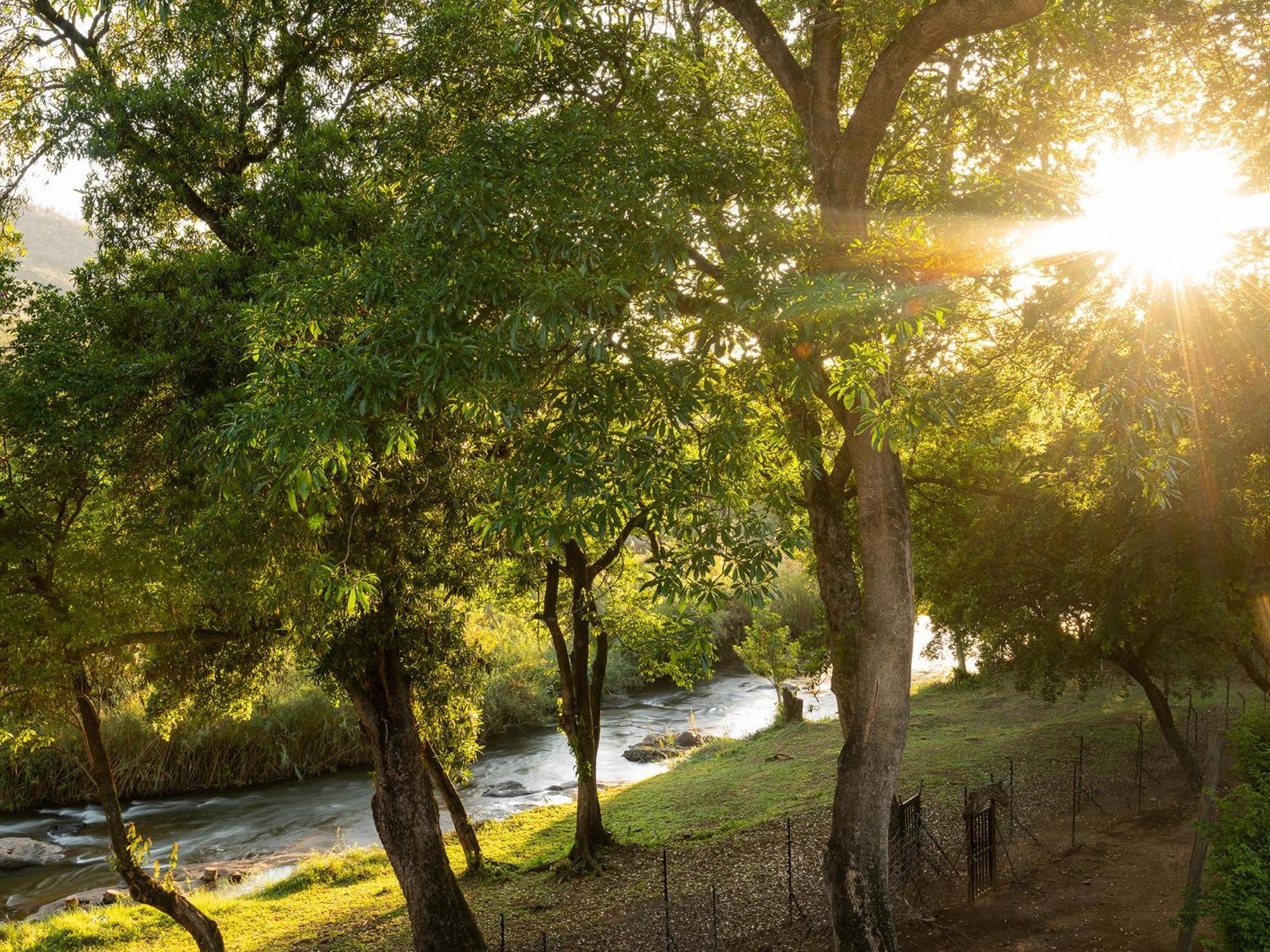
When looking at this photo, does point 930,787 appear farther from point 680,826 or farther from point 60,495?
point 60,495

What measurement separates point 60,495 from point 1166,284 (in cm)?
Result: 1327

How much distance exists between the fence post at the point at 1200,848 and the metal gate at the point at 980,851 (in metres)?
2.11

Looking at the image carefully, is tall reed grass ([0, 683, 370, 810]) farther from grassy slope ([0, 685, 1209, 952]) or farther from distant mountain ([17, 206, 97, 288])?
distant mountain ([17, 206, 97, 288])

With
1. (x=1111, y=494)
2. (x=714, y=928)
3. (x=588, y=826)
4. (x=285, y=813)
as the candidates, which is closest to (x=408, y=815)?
(x=588, y=826)

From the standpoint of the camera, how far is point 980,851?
33.8 ft

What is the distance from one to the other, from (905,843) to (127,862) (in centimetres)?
1000

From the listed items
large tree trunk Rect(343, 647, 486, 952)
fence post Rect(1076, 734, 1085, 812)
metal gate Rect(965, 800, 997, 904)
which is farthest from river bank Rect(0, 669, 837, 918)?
metal gate Rect(965, 800, 997, 904)

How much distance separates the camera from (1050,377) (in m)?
9.06

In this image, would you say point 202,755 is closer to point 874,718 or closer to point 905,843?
point 905,843

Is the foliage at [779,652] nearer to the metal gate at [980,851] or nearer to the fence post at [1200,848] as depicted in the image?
the metal gate at [980,851]

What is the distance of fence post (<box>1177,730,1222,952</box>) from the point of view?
700 centimetres

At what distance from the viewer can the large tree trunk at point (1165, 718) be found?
547 inches

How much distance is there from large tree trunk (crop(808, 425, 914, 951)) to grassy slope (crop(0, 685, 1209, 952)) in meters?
6.14

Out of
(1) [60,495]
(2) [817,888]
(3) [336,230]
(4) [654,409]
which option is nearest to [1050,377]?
(4) [654,409]
